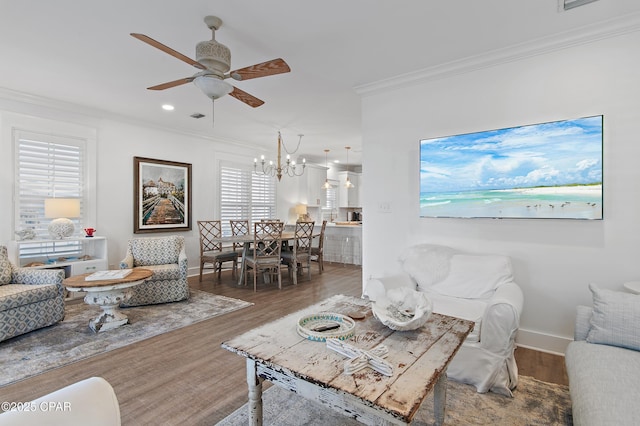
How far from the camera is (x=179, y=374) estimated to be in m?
2.35

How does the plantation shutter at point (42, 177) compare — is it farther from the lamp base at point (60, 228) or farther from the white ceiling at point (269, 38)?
the white ceiling at point (269, 38)

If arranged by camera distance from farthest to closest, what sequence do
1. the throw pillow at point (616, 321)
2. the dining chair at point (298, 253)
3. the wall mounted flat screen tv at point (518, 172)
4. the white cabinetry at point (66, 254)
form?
the dining chair at point (298, 253) < the white cabinetry at point (66, 254) < the wall mounted flat screen tv at point (518, 172) < the throw pillow at point (616, 321)

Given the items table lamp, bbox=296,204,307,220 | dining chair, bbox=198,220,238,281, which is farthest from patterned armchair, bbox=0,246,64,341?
table lamp, bbox=296,204,307,220

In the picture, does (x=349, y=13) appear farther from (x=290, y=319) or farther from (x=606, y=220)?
(x=606, y=220)

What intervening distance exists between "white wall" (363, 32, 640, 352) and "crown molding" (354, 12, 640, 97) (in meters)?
0.04

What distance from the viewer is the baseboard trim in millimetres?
2672

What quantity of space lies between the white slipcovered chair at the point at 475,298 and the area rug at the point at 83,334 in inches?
89.0

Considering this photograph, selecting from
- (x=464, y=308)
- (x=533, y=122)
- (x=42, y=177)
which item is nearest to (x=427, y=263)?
(x=464, y=308)

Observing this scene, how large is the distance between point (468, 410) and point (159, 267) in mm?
3822

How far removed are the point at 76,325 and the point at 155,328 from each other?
88 centimetres

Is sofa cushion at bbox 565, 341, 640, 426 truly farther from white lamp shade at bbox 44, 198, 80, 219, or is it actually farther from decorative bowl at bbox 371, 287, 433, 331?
white lamp shade at bbox 44, 198, 80, 219

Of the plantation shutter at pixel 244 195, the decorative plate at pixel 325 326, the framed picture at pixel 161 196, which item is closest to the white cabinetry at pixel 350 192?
the plantation shutter at pixel 244 195

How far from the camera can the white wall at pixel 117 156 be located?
154 inches

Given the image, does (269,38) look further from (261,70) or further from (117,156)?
(117,156)
